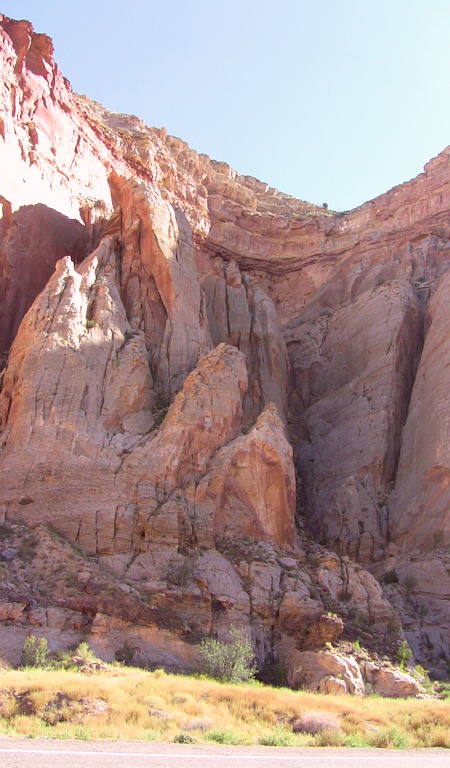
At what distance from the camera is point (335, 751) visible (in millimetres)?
15570

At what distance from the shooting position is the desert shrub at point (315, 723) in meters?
17.2

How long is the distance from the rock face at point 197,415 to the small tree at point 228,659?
819mm

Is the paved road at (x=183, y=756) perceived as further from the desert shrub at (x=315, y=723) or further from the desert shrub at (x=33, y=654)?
the desert shrub at (x=33, y=654)

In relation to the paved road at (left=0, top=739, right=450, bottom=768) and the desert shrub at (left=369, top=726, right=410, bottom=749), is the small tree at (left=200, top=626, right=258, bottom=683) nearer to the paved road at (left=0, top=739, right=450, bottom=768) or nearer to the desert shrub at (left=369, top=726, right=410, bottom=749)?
the desert shrub at (left=369, top=726, right=410, bottom=749)

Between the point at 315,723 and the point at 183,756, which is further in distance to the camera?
the point at 315,723

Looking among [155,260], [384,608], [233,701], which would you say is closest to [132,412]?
[155,260]

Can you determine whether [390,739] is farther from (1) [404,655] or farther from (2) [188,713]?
(1) [404,655]

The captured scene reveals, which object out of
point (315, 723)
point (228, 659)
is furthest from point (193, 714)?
point (228, 659)

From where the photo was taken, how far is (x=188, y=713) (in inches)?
706

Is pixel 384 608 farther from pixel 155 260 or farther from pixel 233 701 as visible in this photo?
pixel 155 260

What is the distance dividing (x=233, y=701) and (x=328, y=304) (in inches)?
1425

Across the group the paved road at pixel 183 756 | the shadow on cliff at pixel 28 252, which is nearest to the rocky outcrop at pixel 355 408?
the shadow on cliff at pixel 28 252

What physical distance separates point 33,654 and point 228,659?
5.33 m

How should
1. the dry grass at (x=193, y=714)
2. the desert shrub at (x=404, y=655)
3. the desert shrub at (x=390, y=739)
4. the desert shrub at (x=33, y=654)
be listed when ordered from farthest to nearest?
the desert shrub at (x=404, y=655)
the desert shrub at (x=33, y=654)
the desert shrub at (x=390, y=739)
the dry grass at (x=193, y=714)
